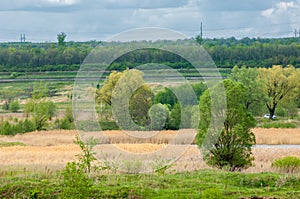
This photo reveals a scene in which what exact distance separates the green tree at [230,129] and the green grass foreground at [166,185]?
275 cm

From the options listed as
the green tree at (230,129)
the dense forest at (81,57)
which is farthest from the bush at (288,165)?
the dense forest at (81,57)

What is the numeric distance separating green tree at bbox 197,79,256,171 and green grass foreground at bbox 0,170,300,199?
2745 mm

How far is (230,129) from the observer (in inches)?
968

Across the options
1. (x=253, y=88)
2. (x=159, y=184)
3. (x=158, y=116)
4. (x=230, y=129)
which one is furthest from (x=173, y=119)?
(x=159, y=184)

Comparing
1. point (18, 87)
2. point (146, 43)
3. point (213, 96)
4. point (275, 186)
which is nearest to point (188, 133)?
point (146, 43)

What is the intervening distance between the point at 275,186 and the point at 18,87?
7894cm

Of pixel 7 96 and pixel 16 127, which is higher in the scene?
pixel 7 96

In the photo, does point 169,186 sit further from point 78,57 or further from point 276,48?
point 276,48

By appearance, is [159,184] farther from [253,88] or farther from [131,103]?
[253,88]

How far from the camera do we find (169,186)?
19578mm

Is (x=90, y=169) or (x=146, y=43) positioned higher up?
(x=146, y=43)

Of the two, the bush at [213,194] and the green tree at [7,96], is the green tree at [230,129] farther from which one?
the green tree at [7,96]

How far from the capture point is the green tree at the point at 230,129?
24.3 m

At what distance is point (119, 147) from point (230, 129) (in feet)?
37.4
